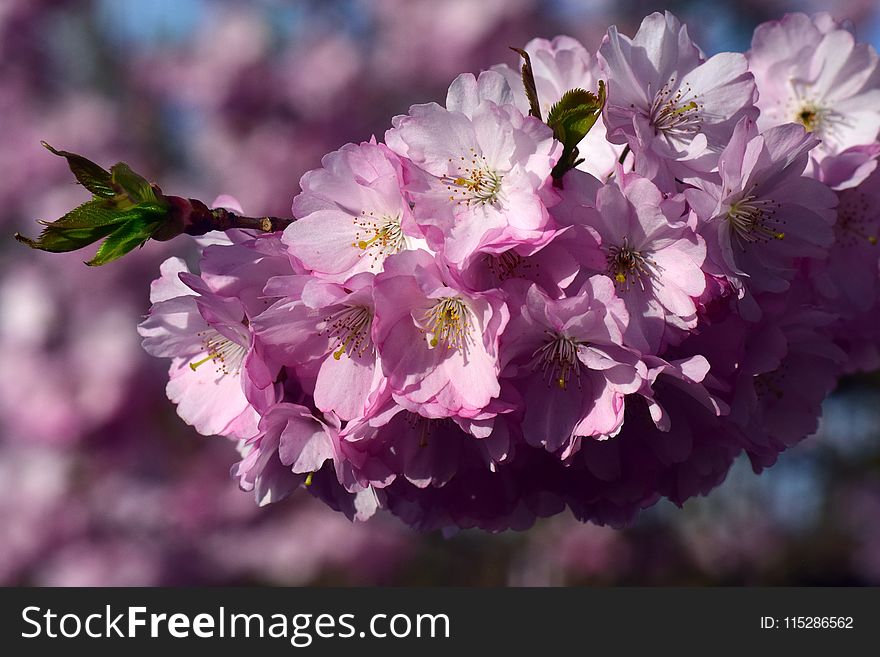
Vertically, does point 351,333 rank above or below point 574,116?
below

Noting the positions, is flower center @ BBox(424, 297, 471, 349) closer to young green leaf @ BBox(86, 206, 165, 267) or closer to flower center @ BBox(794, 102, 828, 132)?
young green leaf @ BBox(86, 206, 165, 267)

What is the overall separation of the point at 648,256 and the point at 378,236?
0.32 meters

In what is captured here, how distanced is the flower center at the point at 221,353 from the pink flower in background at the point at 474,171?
35 cm

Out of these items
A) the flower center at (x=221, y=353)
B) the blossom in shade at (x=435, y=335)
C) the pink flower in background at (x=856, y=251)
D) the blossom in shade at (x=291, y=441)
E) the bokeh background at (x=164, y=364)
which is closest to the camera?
the blossom in shade at (x=435, y=335)

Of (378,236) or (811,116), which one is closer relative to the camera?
(378,236)

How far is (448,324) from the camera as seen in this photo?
0.97 m

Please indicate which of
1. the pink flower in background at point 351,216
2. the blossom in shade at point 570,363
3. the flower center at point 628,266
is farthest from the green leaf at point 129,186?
the flower center at point 628,266

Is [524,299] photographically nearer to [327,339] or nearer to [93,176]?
[327,339]

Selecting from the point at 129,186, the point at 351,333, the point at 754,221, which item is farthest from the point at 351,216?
the point at 754,221

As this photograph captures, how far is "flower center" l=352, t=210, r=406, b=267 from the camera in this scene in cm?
101

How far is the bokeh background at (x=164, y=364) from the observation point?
11.9 feet

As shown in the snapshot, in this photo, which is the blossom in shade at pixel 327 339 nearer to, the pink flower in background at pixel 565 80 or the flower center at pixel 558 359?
the flower center at pixel 558 359

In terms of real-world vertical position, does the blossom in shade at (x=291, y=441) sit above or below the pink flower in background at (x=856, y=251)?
below

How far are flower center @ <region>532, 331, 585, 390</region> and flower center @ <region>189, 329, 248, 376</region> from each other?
40 cm
